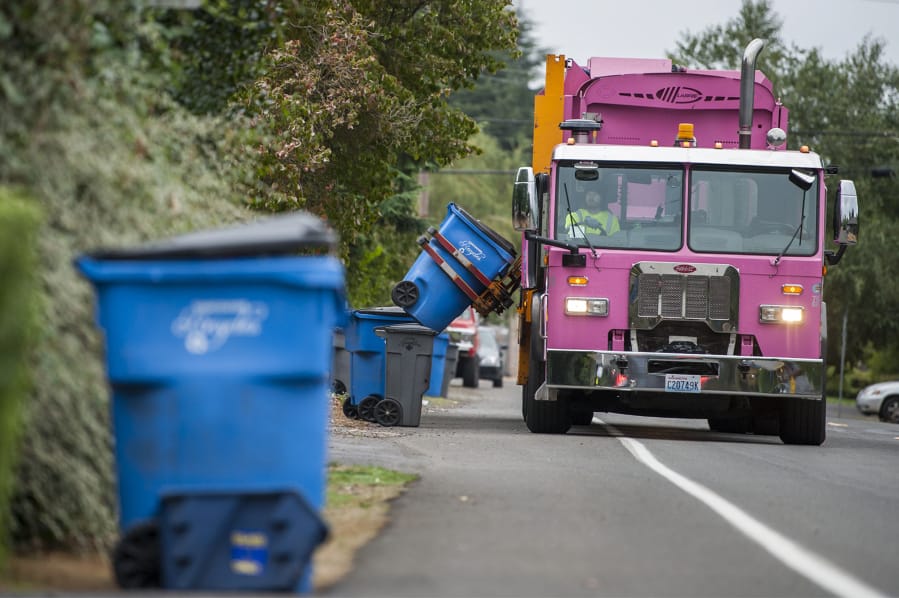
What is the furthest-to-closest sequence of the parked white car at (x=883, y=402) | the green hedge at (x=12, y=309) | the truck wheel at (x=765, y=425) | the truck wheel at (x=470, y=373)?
the truck wheel at (x=470, y=373) < the parked white car at (x=883, y=402) < the truck wheel at (x=765, y=425) < the green hedge at (x=12, y=309)

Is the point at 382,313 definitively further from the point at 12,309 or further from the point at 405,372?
the point at 12,309

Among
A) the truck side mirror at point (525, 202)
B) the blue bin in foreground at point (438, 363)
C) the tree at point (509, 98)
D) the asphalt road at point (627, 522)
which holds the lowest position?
the asphalt road at point (627, 522)

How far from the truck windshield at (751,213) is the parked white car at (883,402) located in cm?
1655

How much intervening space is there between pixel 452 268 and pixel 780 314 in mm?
3646

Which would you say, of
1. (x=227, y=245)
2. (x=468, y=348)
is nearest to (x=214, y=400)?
(x=227, y=245)

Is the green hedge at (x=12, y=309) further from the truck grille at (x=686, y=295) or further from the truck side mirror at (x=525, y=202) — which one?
the truck grille at (x=686, y=295)

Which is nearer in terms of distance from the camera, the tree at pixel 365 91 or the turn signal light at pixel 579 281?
the turn signal light at pixel 579 281

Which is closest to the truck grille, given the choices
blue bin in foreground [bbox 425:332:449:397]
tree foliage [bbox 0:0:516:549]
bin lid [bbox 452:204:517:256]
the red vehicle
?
bin lid [bbox 452:204:517:256]

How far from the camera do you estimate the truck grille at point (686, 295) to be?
566 inches

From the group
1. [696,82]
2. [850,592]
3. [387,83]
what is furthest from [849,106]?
[850,592]

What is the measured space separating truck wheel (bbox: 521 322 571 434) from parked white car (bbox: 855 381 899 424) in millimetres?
16330

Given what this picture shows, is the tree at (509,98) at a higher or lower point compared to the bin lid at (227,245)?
higher

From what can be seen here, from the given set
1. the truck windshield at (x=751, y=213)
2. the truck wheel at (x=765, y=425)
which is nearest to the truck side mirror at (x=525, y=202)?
the truck windshield at (x=751, y=213)

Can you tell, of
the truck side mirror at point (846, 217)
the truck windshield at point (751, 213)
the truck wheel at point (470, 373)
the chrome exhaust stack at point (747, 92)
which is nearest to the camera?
the truck side mirror at point (846, 217)
